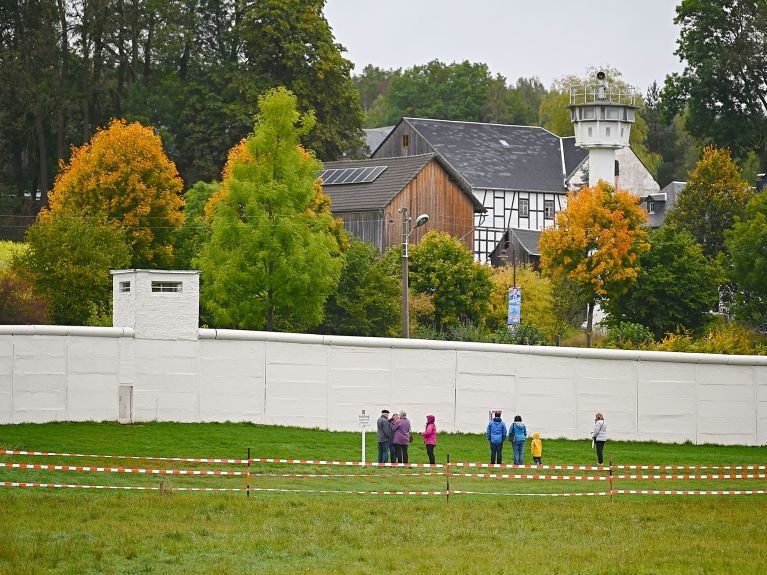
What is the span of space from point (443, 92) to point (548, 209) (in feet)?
176

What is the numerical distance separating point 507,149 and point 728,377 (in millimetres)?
63755

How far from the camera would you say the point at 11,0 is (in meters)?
86.6

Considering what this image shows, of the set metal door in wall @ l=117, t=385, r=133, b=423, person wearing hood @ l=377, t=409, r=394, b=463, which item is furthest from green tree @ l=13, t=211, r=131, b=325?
person wearing hood @ l=377, t=409, r=394, b=463

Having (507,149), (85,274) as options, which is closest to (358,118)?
(507,149)

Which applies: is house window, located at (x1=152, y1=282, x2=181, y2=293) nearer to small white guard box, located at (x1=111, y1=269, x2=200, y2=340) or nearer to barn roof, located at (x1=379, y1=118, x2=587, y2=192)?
small white guard box, located at (x1=111, y1=269, x2=200, y2=340)

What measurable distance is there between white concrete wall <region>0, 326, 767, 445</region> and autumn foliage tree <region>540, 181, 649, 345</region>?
2922 cm

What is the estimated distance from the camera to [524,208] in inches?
3984

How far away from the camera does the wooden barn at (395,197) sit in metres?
80.9

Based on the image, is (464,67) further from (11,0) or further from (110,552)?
(110,552)

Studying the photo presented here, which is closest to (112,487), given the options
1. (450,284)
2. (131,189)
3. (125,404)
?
(125,404)

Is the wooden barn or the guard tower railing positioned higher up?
the guard tower railing

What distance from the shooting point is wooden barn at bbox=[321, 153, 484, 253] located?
80938mm

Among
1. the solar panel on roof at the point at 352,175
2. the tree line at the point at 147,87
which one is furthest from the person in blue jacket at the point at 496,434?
the tree line at the point at 147,87

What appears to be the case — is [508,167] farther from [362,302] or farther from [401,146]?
[362,302]
